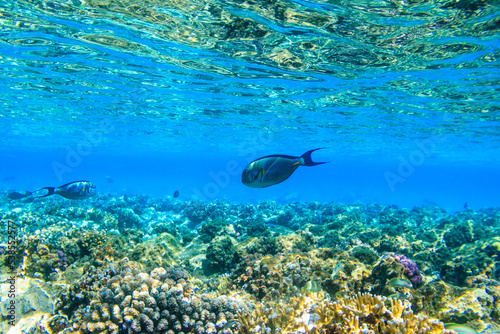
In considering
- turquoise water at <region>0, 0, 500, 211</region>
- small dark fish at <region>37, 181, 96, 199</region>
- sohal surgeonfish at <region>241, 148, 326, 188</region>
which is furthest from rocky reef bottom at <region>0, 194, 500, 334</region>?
turquoise water at <region>0, 0, 500, 211</region>

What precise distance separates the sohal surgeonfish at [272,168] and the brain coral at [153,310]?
253 centimetres

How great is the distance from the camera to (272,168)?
3.40 metres

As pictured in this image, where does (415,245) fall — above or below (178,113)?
above

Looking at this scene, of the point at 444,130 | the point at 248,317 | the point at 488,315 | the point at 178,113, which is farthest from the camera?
the point at 444,130

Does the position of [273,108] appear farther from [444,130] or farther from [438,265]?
[444,130]

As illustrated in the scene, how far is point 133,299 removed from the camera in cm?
423

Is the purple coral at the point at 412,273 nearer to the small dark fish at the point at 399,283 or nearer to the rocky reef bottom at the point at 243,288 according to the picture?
the rocky reef bottom at the point at 243,288

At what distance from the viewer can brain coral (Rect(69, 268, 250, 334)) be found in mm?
3973

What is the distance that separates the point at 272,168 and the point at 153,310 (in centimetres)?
309

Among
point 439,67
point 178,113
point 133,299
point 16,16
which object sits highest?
point 439,67

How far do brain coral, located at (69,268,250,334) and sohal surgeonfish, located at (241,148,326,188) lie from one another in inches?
99.6

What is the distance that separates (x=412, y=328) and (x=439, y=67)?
42.8 ft

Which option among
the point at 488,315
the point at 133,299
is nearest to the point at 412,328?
the point at 488,315

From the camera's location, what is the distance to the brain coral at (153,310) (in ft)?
13.0
